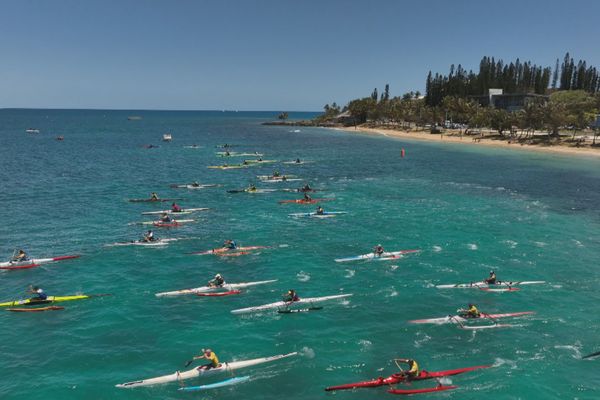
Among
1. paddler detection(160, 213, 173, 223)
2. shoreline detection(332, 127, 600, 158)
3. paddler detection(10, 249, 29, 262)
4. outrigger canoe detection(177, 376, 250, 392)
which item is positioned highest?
shoreline detection(332, 127, 600, 158)

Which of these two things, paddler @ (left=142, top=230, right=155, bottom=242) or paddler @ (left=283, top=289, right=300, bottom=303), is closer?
paddler @ (left=283, top=289, right=300, bottom=303)

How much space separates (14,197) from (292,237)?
168ft

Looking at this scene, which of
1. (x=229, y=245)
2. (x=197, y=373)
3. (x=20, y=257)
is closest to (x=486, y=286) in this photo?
(x=229, y=245)

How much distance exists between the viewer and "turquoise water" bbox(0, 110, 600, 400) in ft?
91.7

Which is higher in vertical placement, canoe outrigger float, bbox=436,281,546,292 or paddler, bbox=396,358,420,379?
canoe outrigger float, bbox=436,281,546,292

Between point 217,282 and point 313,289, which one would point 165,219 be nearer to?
point 217,282

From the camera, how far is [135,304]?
121ft

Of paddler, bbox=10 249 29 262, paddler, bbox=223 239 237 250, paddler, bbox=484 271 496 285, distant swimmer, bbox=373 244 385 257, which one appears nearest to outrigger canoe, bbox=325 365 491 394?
paddler, bbox=484 271 496 285

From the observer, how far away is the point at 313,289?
39656 millimetres

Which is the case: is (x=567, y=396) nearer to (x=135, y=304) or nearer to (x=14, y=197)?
(x=135, y=304)

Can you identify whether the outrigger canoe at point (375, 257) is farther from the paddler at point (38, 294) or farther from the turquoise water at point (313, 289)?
the paddler at point (38, 294)

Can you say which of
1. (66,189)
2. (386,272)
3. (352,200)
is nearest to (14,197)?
(66,189)

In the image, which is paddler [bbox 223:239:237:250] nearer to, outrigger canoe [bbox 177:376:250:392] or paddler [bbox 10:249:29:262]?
paddler [bbox 10:249:29:262]

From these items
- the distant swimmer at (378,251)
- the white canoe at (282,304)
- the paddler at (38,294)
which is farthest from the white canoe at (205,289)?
the distant swimmer at (378,251)
